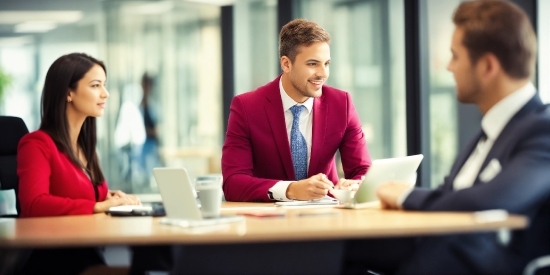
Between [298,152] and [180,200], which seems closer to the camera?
[180,200]

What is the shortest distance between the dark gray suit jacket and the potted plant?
562 centimetres

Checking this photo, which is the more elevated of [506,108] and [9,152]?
[506,108]

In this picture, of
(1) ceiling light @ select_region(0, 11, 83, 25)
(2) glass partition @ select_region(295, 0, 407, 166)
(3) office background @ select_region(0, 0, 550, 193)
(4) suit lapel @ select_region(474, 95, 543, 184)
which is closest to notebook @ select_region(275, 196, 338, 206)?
(4) suit lapel @ select_region(474, 95, 543, 184)

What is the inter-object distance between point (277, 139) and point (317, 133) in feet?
0.64

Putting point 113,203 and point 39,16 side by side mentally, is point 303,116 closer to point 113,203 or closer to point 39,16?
point 113,203

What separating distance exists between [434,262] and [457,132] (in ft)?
11.4

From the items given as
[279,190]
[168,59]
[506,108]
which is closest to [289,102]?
[279,190]

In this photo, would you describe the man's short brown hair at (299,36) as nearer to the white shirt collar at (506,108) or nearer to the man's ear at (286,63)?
the man's ear at (286,63)

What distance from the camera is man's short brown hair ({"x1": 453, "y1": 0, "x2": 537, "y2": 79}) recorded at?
2.19 metres

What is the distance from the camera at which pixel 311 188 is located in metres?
2.95

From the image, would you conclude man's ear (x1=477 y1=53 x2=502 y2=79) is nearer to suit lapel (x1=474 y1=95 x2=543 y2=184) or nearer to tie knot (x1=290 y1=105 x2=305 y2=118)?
suit lapel (x1=474 y1=95 x2=543 y2=184)

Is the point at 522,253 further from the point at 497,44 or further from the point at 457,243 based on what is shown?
the point at 497,44

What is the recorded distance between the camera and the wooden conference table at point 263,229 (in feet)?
5.83

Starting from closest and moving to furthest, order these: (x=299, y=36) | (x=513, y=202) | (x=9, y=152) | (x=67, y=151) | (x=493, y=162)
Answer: (x=513, y=202)
(x=493, y=162)
(x=67, y=151)
(x=9, y=152)
(x=299, y=36)
